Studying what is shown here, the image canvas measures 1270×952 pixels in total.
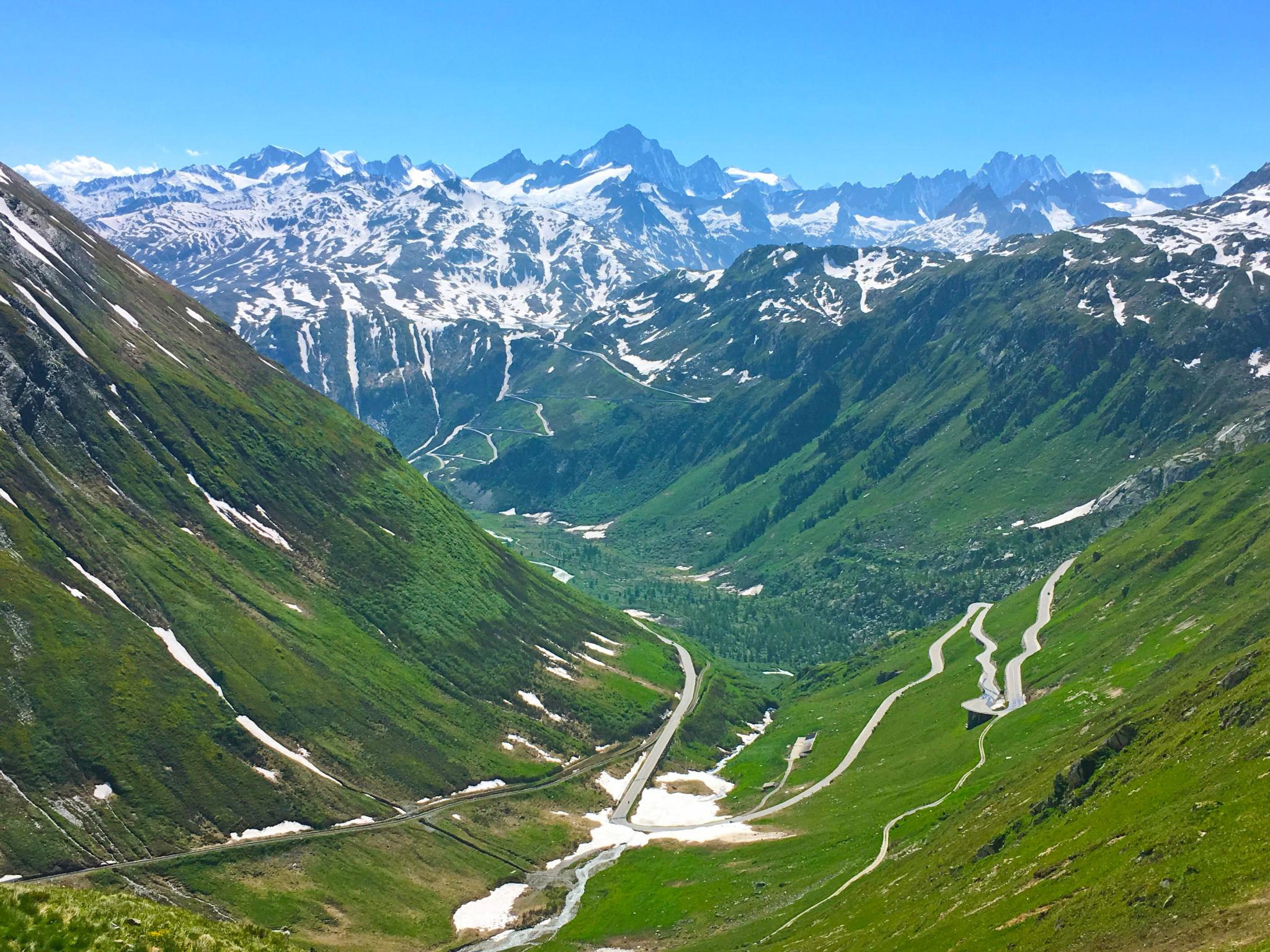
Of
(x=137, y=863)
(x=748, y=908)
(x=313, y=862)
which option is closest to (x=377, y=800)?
(x=313, y=862)

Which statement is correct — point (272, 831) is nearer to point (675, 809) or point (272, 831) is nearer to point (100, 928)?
point (675, 809)

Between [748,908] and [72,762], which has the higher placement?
[72,762]

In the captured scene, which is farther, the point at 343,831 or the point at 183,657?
the point at 183,657

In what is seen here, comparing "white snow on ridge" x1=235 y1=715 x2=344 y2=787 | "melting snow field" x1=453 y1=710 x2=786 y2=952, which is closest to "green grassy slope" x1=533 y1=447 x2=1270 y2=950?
"melting snow field" x1=453 y1=710 x2=786 y2=952

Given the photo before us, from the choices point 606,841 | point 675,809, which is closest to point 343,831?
point 606,841

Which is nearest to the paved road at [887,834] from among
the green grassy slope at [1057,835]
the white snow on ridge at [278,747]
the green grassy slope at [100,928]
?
the green grassy slope at [1057,835]

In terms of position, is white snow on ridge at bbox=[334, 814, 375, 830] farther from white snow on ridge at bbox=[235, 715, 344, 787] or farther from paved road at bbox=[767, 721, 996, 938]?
paved road at bbox=[767, 721, 996, 938]

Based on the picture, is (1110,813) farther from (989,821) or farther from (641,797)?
(641,797)

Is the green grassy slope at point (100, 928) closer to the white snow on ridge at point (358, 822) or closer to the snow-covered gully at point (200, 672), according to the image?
the white snow on ridge at point (358, 822)
